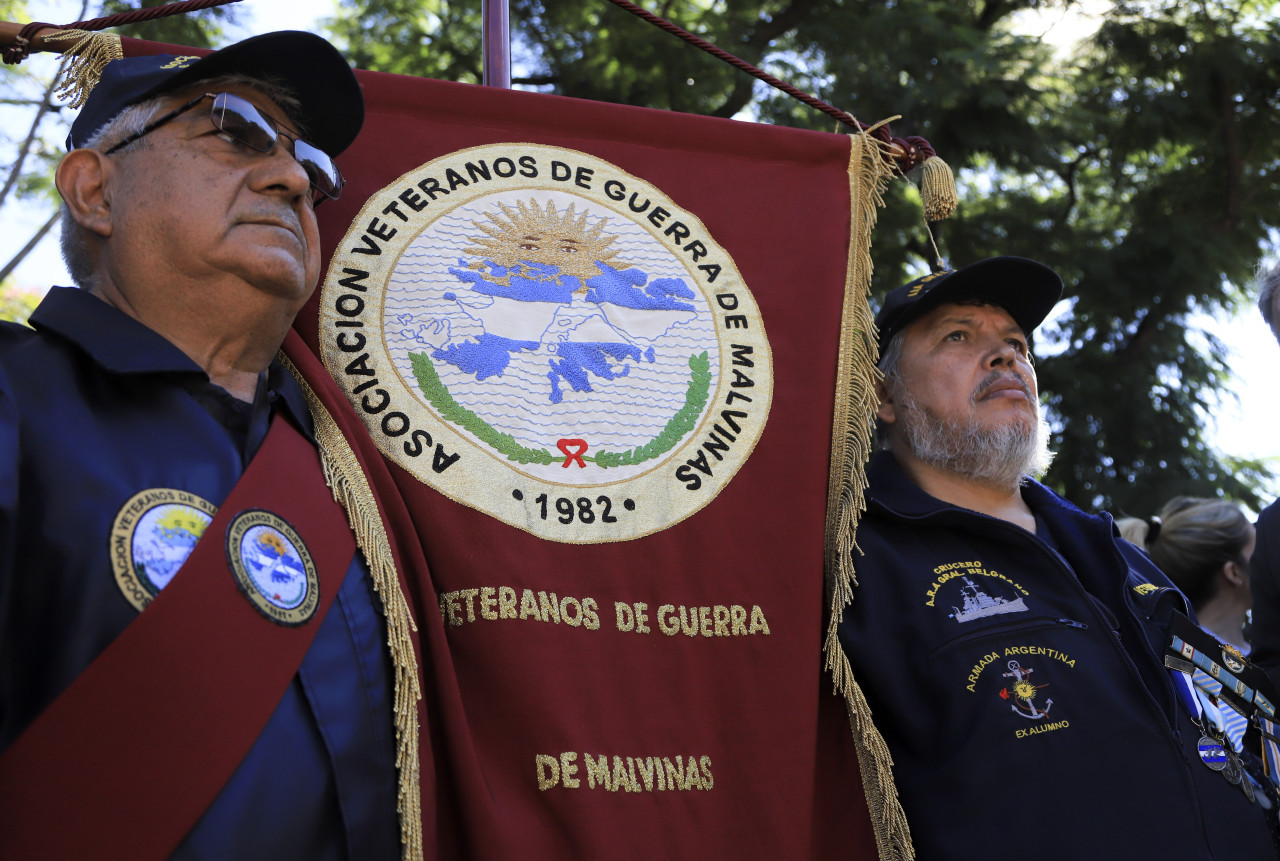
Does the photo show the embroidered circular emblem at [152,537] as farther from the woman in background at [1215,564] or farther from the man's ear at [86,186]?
the woman in background at [1215,564]

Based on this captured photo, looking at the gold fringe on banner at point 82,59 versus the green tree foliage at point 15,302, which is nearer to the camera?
the gold fringe on banner at point 82,59

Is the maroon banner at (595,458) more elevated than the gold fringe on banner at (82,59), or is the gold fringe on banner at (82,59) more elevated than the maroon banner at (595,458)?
the gold fringe on banner at (82,59)

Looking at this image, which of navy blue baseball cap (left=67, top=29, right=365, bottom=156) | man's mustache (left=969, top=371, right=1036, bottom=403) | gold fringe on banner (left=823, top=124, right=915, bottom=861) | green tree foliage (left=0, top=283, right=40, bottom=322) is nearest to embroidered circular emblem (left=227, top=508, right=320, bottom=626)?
navy blue baseball cap (left=67, top=29, right=365, bottom=156)

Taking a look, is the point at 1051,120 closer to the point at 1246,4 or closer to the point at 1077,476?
the point at 1246,4

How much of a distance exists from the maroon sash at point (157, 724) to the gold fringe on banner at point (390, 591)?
7.5 inches

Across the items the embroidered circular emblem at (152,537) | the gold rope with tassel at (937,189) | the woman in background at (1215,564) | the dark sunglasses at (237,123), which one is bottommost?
the embroidered circular emblem at (152,537)

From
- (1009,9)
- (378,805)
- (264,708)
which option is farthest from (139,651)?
(1009,9)

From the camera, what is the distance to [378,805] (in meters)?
1.77

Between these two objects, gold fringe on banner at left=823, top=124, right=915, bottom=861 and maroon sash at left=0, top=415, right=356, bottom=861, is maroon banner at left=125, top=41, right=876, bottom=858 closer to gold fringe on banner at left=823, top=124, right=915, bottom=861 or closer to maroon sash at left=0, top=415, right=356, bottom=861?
gold fringe on banner at left=823, top=124, right=915, bottom=861

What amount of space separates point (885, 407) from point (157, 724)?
7.05 feet

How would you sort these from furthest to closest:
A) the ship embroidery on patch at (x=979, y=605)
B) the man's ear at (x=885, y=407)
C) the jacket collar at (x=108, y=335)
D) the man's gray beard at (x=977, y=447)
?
the man's ear at (x=885, y=407)
the man's gray beard at (x=977, y=447)
the ship embroidery on patch at (x=979, y=605)
the jacket collar at (x=108, y=335)

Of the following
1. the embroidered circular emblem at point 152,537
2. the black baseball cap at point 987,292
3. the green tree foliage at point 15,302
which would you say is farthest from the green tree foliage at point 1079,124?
the embroidered circular emblem at point 152,537

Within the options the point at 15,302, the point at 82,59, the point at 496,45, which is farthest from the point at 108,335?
the point at 15,302

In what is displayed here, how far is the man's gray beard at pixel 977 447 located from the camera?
9.52ft
